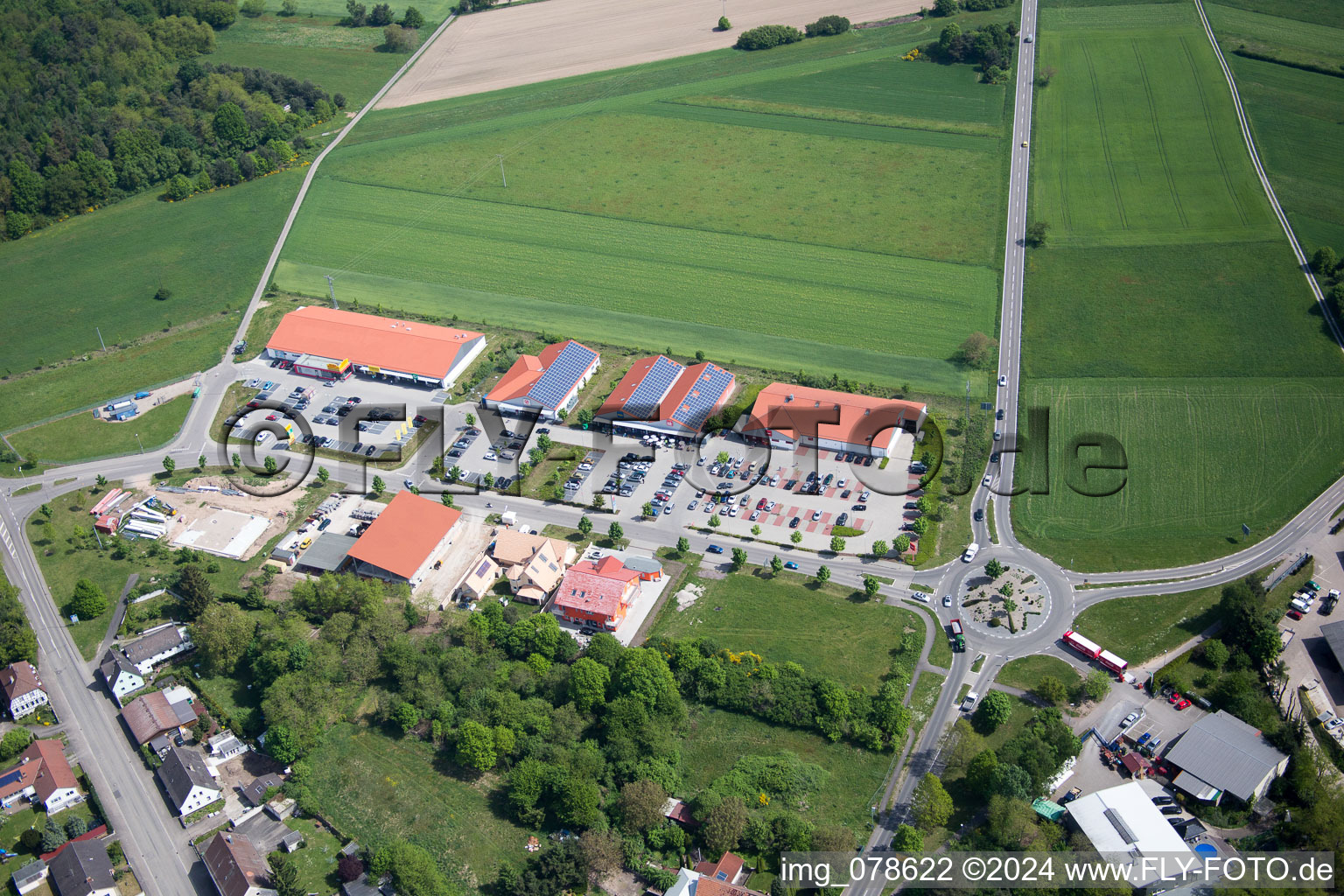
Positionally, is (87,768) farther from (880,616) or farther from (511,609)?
(880,616)

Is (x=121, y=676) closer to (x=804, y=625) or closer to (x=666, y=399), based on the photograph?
(x=804, y=625)

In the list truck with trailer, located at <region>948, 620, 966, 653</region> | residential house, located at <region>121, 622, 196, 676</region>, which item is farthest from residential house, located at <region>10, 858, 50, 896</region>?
truck with trailer, located at <region>948, 620, 966, 653</region>

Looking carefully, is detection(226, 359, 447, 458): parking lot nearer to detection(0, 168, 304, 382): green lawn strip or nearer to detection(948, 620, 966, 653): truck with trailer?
detection(0, 168, 304, 382): green lawn strip

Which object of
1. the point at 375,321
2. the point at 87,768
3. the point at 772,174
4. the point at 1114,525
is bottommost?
the point at 87,768

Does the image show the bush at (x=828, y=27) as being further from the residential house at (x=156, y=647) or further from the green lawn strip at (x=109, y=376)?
the residential house at (x=156, y=647)

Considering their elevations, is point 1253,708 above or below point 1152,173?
below

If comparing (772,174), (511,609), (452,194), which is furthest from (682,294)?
(511,609)
